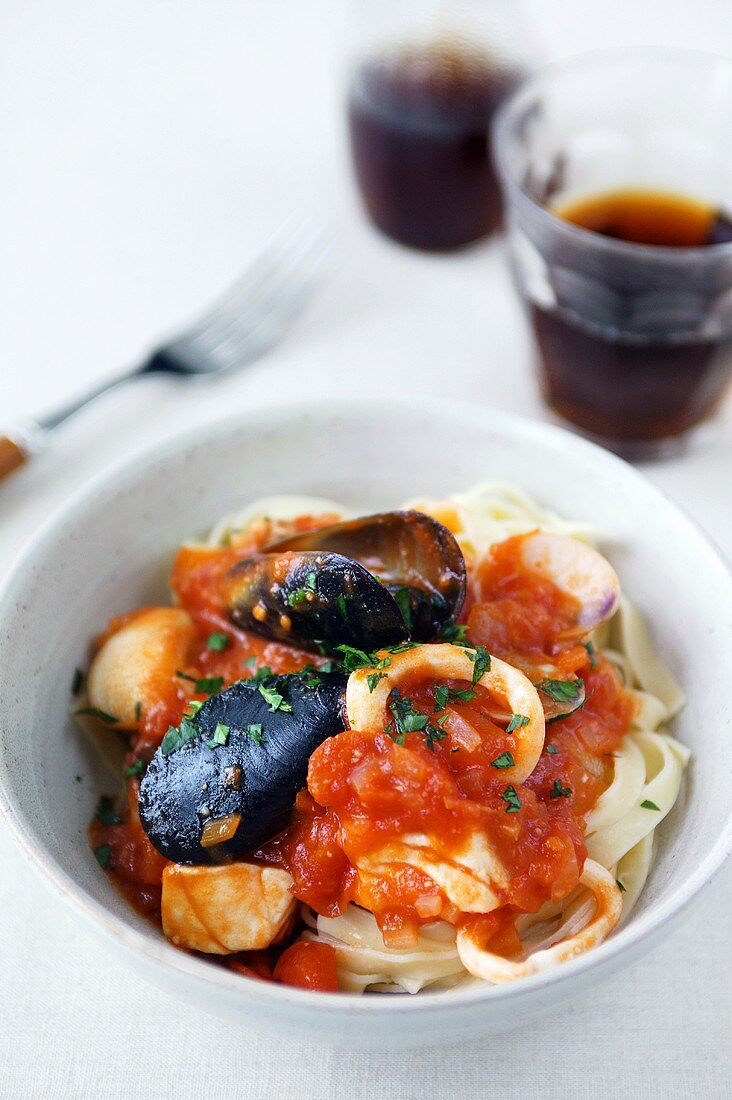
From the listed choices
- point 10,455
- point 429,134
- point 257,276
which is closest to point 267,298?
point 257,276

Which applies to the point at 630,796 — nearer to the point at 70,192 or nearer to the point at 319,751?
the point at 319,751

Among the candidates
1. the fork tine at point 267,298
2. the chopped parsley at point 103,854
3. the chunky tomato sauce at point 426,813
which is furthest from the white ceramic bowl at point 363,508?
the fork tine at point 267,298

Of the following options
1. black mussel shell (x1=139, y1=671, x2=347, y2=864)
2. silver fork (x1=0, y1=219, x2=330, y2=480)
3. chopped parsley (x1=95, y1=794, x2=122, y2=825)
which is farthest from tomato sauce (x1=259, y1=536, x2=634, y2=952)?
silver fork (x1=0, y1=219, x2=330, y2=480)

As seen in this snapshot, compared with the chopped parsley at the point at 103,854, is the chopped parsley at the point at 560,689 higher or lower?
higher

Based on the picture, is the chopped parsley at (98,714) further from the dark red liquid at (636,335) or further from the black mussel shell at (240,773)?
the dark red liquid at (636,335)

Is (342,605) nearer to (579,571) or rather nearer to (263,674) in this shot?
(263,674)

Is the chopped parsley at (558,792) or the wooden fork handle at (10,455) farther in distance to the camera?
the wooden fork handle at (10,455)
